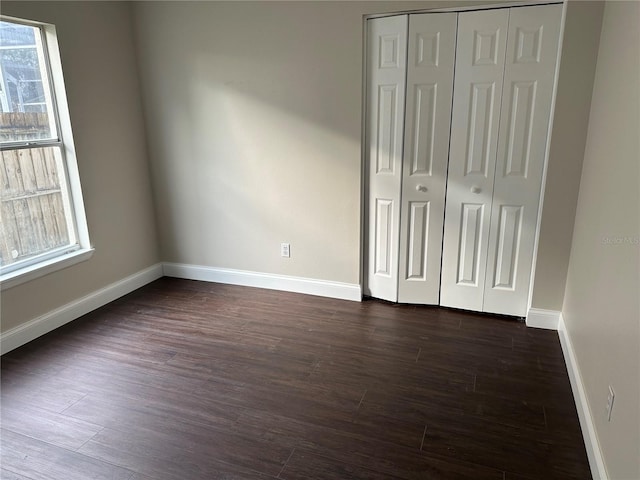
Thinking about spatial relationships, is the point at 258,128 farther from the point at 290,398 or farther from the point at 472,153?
the point at 290,398

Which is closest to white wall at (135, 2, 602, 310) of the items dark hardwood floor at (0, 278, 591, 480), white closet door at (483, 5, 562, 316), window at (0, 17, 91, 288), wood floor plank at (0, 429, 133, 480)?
white closet door at (483, 5, 562, 316)

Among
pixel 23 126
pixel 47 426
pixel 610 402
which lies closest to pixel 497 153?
pixel 610 402

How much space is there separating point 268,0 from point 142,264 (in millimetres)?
2428

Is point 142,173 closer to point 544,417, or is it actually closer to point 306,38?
point 306,38

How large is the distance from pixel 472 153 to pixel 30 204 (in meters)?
3.04

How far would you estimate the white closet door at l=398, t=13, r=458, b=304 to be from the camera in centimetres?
299

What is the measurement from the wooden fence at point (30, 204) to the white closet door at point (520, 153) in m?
3.12

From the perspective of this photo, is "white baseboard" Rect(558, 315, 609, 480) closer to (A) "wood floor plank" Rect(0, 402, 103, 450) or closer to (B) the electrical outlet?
(B) the electrical outlet

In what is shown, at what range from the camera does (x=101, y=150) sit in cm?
350

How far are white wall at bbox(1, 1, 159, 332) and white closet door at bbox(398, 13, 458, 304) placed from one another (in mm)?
2277

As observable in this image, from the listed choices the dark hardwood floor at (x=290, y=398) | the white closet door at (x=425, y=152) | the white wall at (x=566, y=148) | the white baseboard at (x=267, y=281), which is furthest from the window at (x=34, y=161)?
the white wall at (x=566, y=148)

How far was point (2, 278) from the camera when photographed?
2.83 metres

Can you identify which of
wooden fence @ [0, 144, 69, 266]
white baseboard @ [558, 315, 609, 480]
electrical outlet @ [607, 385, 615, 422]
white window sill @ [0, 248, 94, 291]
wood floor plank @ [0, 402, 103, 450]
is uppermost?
wooden fence @ [0, 144, 69, 266]

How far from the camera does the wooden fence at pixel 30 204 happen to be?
2.91 metres
